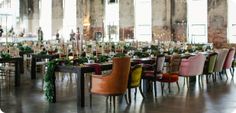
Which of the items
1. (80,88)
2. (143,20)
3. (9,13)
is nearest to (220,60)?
(80,88)

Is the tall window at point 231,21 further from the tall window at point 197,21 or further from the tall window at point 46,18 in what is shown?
the tall window at point 46,18

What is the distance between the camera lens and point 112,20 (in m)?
25.0

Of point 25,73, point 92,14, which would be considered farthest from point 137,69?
→ point 92,14

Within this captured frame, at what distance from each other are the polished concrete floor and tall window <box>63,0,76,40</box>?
50.2 ft

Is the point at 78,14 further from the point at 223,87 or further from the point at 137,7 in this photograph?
the point at 223,87

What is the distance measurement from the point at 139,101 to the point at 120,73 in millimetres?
1158

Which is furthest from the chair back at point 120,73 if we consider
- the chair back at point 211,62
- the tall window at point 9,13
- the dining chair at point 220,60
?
the tall window at point 9,13

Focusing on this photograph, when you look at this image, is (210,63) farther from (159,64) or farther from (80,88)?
(80,88)

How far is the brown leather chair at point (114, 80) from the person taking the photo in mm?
7910

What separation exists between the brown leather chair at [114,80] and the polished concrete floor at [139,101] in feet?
1.17

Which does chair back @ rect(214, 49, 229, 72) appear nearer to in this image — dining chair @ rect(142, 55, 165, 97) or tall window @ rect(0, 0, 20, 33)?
dining chair @ rect(142, 55, 165, 97)

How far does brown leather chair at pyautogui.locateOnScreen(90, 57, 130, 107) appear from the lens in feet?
26.0

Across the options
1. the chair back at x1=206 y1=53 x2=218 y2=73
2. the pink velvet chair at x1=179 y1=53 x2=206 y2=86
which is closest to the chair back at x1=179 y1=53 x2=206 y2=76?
the pink velvet chair at x1=179 y1=53 x2=206 y2=86

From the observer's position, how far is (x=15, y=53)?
11.5 meters
